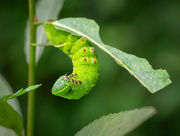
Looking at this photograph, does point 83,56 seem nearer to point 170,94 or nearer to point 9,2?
point 170,94

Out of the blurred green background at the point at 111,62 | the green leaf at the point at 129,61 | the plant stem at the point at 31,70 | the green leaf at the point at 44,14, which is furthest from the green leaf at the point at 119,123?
the blurred green background at the point at 111,62

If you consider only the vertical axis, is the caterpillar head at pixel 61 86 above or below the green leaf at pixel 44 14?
below

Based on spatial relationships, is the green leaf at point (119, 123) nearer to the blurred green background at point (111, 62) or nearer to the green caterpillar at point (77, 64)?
the green caterpillar at point (77, 64)

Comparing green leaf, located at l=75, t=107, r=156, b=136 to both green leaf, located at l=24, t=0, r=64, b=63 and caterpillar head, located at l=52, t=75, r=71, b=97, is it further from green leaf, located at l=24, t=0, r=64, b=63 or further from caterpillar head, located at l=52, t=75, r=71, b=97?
green leaf, located at l=24, t=0, r=64, b=63

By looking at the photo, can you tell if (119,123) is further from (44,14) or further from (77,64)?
(44,14)

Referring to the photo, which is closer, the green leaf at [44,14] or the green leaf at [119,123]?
the green leaf at [119,123]

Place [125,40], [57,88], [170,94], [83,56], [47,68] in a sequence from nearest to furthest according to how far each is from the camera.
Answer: [57,88] < [83,56] < [170,94] < [125,40] < [47,68]

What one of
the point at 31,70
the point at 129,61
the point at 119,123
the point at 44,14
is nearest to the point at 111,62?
the point at 44,14

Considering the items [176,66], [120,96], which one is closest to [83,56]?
[120,96]
